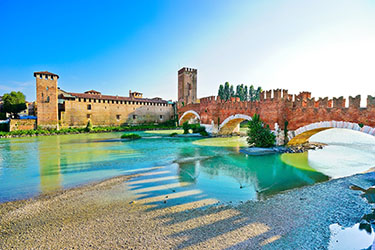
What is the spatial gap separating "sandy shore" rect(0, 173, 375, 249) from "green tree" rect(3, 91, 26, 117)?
39188 millimetres

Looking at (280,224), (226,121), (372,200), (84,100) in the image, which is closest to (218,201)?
(280,224)

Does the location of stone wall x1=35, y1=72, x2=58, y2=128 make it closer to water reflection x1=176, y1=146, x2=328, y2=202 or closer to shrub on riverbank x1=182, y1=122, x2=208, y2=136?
shrub on riverbank x1=182, y1=122, x2=208, y2=136

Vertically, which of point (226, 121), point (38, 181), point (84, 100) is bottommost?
point (38, 181)

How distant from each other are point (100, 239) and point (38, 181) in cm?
642

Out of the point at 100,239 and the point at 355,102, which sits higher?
the point at 355,102

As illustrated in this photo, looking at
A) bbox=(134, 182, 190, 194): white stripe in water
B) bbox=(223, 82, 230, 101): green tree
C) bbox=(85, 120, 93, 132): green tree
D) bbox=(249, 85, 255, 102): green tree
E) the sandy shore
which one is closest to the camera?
the sandy shore

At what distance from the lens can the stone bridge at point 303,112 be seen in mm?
10693

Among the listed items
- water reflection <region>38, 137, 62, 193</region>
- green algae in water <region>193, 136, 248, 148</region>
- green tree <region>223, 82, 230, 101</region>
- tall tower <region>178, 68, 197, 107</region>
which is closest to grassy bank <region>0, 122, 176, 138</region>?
tall tower <region>178, 68, 197, 107</region>

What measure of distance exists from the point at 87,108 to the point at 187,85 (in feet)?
76.6

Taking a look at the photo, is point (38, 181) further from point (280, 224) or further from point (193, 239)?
point (280, 224)

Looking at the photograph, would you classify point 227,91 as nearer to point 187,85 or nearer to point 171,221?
point 187,85

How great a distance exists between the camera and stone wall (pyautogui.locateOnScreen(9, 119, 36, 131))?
2690 cm

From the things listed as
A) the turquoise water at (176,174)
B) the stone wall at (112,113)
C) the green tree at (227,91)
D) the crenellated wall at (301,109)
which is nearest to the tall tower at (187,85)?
the stone wall at (112,113)

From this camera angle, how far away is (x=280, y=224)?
473cm
